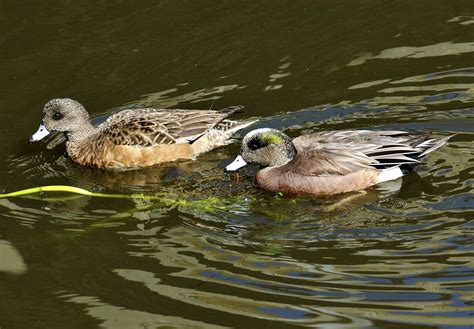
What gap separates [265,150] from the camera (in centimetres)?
860

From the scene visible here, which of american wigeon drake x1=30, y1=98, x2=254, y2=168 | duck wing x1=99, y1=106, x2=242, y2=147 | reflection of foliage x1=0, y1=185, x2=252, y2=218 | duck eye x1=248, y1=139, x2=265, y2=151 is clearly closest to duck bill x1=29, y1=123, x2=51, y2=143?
american wigeon drake x1=30, y1=98, x2=254, y2=168

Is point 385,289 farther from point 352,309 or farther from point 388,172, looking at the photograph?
point 388,172

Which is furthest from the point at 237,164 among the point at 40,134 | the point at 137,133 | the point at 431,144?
the point at 40,134

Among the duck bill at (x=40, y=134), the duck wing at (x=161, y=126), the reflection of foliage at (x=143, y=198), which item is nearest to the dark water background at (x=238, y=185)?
the reflection of foliage at (x=143, y=198)

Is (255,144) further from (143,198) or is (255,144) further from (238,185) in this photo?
(143,198)

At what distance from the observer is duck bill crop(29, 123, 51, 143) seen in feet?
30.7

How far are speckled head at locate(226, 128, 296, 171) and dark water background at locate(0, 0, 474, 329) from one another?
22 centimetres

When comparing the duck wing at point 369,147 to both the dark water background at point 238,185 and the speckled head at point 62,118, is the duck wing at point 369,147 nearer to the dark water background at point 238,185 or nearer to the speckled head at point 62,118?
the dark water background at point 238,185

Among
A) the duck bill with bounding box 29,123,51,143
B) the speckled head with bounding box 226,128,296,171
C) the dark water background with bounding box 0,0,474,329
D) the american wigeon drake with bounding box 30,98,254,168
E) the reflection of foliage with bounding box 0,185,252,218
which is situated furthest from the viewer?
the duck bill with bounding box 29,123,51,143

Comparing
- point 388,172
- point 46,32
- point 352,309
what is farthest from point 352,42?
point 352,309

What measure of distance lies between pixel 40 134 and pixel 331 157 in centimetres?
277

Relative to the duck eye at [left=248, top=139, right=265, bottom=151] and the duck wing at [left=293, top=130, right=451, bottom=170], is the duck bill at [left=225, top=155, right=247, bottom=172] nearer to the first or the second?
the duck eye at [left=248, top=139, right=265, bottom=151]

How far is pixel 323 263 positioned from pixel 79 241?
1.82m

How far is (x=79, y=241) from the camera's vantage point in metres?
7.46
